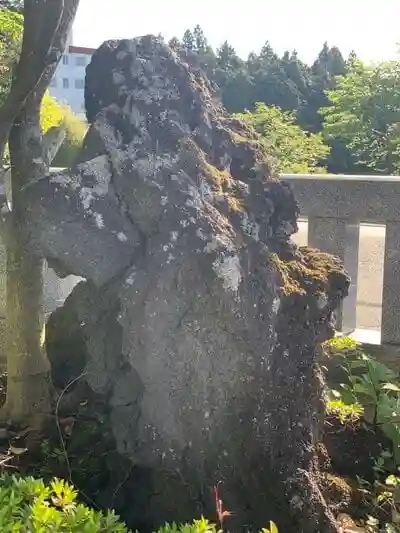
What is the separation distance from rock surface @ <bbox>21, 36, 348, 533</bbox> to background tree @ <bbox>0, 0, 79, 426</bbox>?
0.30 meters

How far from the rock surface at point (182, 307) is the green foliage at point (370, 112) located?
18.5m

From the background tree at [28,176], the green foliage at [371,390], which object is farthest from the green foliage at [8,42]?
the green foliage at [371,390]

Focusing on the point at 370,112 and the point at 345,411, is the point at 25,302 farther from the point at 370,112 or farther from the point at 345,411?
the point at 370,112

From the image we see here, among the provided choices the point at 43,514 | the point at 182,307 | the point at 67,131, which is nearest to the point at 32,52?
the point at 182,307

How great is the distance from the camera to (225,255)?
89.5 inches

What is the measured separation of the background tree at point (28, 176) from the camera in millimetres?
2682

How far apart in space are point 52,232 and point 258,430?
3.12ft

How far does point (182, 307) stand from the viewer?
2273 millimetres

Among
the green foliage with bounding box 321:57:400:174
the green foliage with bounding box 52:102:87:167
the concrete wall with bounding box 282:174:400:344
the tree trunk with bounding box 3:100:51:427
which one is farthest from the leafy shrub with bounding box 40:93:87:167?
the green foliage with bounding box 321:57:400:174

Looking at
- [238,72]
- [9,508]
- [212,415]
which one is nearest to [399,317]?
[212,415]

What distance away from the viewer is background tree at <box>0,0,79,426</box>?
2682mm

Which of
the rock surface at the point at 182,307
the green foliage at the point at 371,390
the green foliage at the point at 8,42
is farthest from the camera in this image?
the green foliage at the point at 8,42

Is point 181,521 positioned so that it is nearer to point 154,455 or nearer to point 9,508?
point 154,455

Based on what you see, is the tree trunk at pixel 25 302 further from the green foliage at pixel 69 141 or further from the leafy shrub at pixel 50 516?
the green foliage at pixel 69 141
